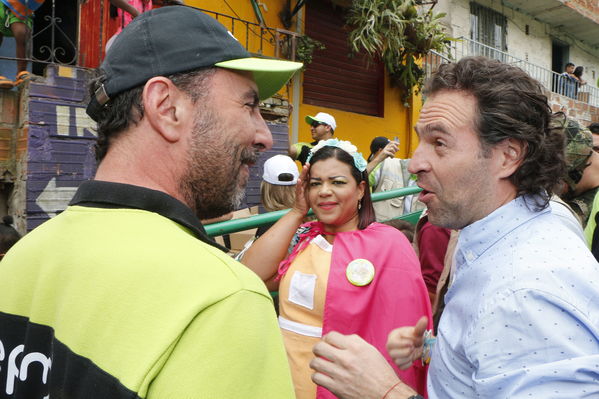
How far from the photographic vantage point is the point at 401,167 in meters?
5.72

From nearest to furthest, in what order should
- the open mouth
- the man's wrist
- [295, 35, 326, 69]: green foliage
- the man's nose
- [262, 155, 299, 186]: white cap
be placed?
the man's wrist, the man's nose, the open mouth, [262, 155, 299, 186]: white cap, [295, 35, 326, 69]: green foliage

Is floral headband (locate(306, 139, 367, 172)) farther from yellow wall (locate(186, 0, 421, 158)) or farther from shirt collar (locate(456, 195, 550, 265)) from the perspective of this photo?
yellow wall (locate(186, 0, 421, 158))

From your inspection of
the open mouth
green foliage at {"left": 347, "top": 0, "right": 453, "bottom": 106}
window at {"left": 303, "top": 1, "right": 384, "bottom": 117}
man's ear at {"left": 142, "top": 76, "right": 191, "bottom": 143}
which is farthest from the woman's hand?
window at {"left": 303, "top": 1, "right": 384, "bottom": 117}

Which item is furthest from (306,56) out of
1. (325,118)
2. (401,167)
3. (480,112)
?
(480,112)

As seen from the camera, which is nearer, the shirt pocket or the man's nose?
the man's nose

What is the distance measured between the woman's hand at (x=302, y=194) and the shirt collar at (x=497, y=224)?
1363 mm

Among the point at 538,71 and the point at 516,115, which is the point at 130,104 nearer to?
the point at 516,115

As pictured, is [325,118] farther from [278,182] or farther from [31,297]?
[31,297]

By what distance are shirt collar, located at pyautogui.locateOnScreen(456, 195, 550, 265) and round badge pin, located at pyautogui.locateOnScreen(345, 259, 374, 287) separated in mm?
896

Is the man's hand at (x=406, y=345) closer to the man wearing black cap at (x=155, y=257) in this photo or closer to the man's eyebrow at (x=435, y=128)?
the man's eyebrow at (x=435, y=128)

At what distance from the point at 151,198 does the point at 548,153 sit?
1.39 meters

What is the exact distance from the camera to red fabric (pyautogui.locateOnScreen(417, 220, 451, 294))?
2.78m

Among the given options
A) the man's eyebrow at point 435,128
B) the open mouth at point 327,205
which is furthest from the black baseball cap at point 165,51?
the open mouth at point 327,205

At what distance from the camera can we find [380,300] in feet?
7.88
